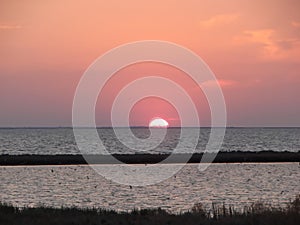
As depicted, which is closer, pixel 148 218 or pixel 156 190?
pixel 148 218

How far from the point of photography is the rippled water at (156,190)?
38.2 m

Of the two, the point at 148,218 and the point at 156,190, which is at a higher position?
the point at 156,190

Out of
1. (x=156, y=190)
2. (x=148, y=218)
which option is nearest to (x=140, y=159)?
(x=156, y=190)

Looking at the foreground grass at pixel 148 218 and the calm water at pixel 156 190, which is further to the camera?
the calm water at pixel 156 190

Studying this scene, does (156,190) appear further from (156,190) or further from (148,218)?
(148,218)

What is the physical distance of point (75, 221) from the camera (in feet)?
74.4

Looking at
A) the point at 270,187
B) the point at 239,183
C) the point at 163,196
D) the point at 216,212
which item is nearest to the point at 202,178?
the point at 239,183

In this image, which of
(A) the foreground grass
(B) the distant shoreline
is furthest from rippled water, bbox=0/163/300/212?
(B) the distant shoreline

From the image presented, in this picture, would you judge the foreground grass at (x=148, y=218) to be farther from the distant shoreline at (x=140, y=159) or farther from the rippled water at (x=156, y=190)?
the distant shoreline at (x=140, y=159)

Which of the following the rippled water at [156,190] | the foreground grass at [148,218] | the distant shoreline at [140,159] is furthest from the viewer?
the distant shoreline at [140,159]

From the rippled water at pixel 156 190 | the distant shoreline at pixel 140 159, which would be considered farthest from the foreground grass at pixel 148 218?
the distant shoreline at pixel 140 159

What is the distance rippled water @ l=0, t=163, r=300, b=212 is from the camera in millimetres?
38250

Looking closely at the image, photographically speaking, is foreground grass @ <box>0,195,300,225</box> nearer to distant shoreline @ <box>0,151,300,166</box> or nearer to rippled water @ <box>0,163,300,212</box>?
rippled water @ <box>0,163,300,212</box>

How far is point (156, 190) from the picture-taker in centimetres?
4638
